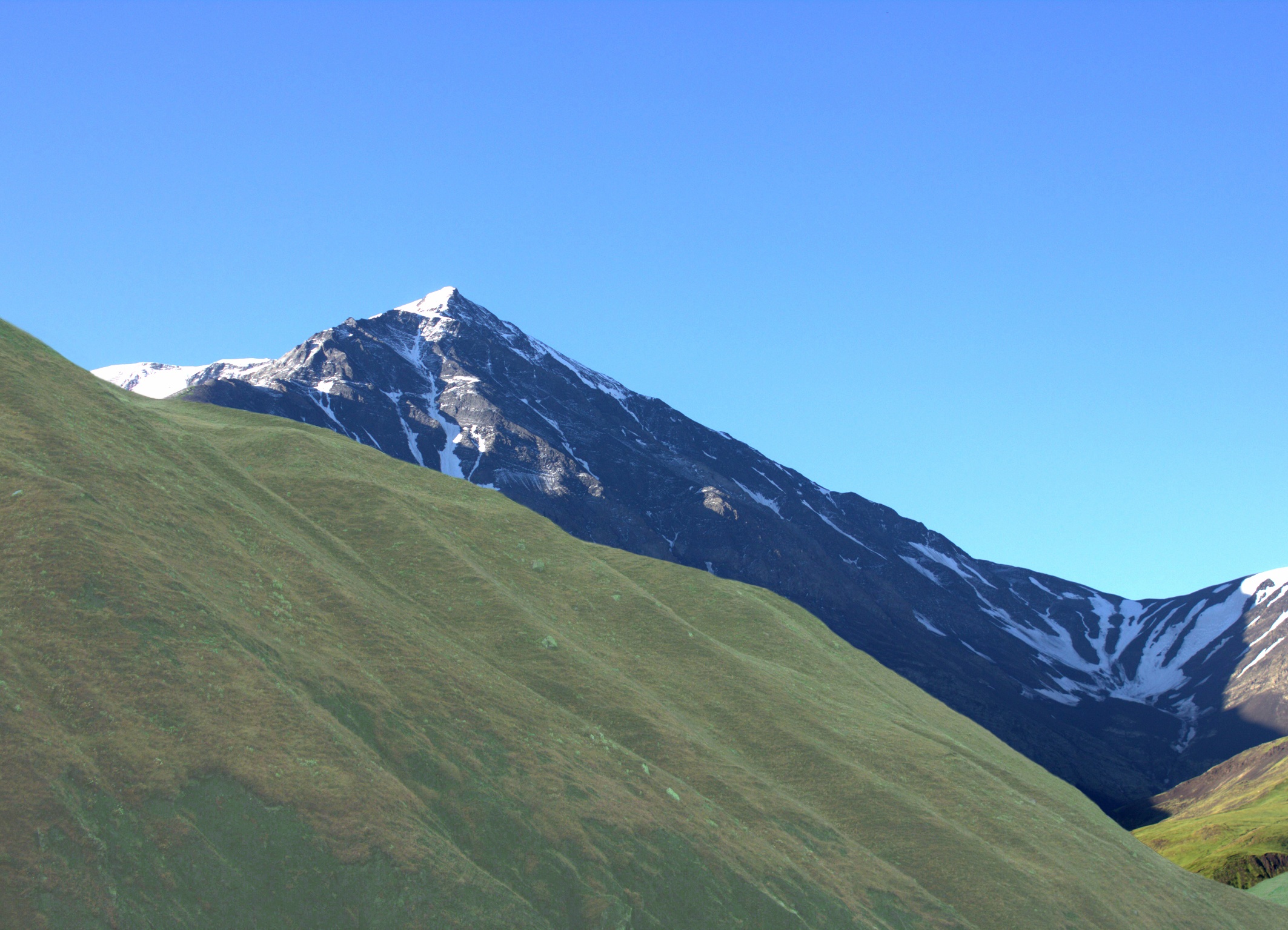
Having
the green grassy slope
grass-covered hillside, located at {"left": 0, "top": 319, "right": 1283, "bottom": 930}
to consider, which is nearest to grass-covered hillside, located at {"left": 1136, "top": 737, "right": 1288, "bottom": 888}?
the green grassy slope

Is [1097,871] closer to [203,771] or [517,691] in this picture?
[517,691]

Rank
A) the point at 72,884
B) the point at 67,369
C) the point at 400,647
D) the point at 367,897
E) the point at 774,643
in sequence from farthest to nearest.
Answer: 1. the point at 774,643
2. the point at 67,369
3. the point at 400,647
4. the point at 367,897
5. the point at 72,884

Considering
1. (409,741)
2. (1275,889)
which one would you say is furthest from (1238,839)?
(409,741)

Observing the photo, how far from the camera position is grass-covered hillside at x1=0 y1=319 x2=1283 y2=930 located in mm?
32656

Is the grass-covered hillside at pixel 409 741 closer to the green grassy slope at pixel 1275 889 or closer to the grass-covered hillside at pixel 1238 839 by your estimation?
the green grassy slope at pixel 1275 889

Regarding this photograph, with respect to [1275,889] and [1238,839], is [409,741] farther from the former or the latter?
[1238,839]

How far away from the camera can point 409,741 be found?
145 feet

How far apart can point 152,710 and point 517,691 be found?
23.6 m

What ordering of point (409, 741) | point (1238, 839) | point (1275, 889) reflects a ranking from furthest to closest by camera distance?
point (1238, 839)
point (1275, 889)
point (409, 741)

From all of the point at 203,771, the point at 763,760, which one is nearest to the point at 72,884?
the point at 203,771

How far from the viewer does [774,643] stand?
91.1 metres

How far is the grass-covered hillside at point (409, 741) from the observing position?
107 ft

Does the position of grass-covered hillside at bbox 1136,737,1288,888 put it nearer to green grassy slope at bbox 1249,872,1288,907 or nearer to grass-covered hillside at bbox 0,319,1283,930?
green grassy slope at bbox 1249,872,1288,907

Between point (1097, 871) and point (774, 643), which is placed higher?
point (774, 643)
